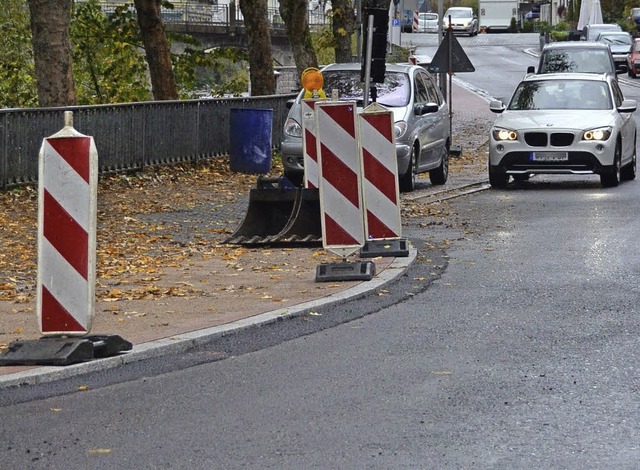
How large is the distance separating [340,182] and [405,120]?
31.0 feet

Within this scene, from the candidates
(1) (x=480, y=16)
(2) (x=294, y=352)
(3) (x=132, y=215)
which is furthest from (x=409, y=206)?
(1) (x=480, y=16)

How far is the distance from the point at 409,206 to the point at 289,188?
15.4 feet

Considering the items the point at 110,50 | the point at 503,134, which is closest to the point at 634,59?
the point at 110,50

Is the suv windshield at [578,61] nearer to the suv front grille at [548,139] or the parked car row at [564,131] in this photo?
the parked car row at [564,131]

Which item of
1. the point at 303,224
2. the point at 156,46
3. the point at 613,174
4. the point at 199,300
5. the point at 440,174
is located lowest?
the point at 440,174

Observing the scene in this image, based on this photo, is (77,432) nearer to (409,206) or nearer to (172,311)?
(172,311)

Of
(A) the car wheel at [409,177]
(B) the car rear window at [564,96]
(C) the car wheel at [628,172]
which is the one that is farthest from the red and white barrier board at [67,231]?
(C) the car wheel at [628,172]

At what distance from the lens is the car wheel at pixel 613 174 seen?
21.9 metres

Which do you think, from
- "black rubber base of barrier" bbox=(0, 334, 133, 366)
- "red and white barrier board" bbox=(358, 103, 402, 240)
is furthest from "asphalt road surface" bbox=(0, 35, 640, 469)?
"red and white barrier board" bbox=(358, 103, 402, 240)

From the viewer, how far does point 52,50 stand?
2288 centimetres

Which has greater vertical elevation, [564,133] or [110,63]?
[110,63]

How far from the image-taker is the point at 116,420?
22.7 feet

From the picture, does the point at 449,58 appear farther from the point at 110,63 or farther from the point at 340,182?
the point at 340,182

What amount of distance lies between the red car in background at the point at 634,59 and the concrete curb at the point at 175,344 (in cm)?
5485
